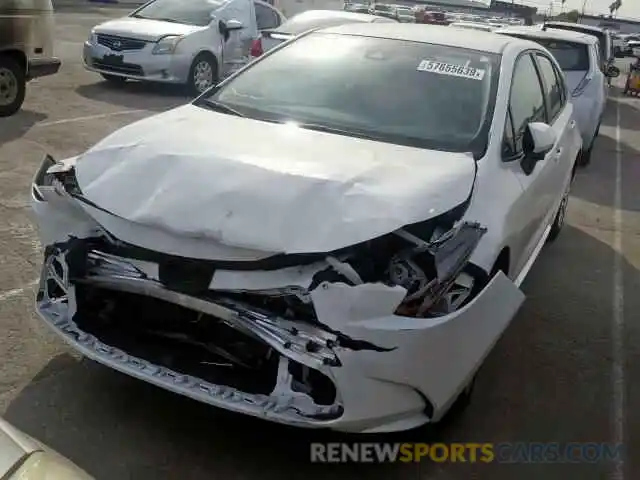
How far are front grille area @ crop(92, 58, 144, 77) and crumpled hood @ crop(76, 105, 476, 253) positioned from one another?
8.11 m

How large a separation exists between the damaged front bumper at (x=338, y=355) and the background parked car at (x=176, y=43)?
885 centimetres

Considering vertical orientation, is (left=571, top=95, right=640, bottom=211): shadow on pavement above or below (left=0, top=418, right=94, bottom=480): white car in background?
below

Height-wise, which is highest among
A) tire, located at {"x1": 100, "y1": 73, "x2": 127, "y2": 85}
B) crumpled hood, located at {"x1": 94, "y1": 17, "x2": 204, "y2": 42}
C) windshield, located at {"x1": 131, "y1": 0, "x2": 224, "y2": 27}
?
windshield, located at {"x1": 131, "y1": 0, "x2": 224, "y2": 27}

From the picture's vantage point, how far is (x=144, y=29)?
39.0ft

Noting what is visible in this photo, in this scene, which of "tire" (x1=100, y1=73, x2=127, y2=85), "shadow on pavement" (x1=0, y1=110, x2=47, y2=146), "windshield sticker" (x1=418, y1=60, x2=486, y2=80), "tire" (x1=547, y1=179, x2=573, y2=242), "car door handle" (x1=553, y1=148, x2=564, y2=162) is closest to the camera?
"windshield sticker" (x1=418, y1=60, x2=486, y2=80)

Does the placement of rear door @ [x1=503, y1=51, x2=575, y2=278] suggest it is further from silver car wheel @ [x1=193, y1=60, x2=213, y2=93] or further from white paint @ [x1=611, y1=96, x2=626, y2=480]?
silver car wheel @ [x1=193, y1=60, x2=213, y2=93]

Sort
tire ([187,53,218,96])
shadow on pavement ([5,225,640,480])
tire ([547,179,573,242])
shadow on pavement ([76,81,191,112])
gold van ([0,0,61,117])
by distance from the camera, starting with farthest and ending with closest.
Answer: tire ([187,53,218,96])
shadow on pavement ([76,81,191,112])
gold van ([0,0,61,117])
tire ([547,179,573,242])
shadow on pavement ([5,225,640,480])

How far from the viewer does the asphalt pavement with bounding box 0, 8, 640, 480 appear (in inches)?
130

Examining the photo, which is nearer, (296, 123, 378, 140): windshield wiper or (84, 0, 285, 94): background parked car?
(296, 123, 378, 140): windshield wiper

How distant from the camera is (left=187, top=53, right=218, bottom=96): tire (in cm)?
1222

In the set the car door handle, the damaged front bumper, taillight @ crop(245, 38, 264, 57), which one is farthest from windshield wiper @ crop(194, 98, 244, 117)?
taillight @ crop(245, 38, 264, 57)

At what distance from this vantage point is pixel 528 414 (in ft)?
12.9

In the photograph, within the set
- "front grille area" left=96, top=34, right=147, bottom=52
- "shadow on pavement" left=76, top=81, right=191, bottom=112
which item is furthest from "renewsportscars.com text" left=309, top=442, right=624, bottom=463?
"front grille area" left=96, top=34, right=147, bottom=52

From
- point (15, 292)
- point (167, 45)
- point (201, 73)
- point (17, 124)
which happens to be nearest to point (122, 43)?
Answer: point (167, 45)
